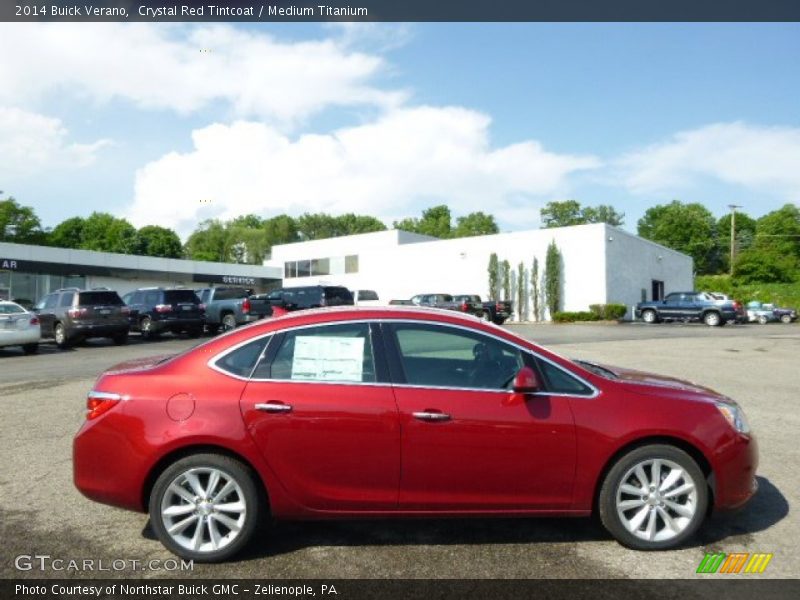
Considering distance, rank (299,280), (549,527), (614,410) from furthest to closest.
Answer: (299,280) < (549,527) < (614,410)

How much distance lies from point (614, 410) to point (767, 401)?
6.53m

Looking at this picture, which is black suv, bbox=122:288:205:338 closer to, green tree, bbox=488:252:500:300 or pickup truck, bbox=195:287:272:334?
pickup truck, bbox=195:287:272:334

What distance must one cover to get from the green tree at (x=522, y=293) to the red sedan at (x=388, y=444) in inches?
1352

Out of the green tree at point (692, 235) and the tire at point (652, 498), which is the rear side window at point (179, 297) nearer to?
the tire at point (652, 498)

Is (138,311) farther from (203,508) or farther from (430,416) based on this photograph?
(430,416)

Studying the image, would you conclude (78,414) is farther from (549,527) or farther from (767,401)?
(767,401)

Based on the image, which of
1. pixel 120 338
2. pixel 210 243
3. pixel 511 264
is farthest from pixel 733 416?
pixel 210 243

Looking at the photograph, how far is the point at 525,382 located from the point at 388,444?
0.93 metres

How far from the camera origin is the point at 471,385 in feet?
13.5

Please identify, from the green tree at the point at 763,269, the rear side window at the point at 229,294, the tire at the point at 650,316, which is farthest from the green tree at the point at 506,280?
the green tree at the point at 763,269

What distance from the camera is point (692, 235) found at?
312ft

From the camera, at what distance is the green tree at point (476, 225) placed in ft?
349

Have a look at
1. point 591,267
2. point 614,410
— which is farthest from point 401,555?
point 591,267

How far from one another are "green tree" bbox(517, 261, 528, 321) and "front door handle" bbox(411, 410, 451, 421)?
3486 cm
